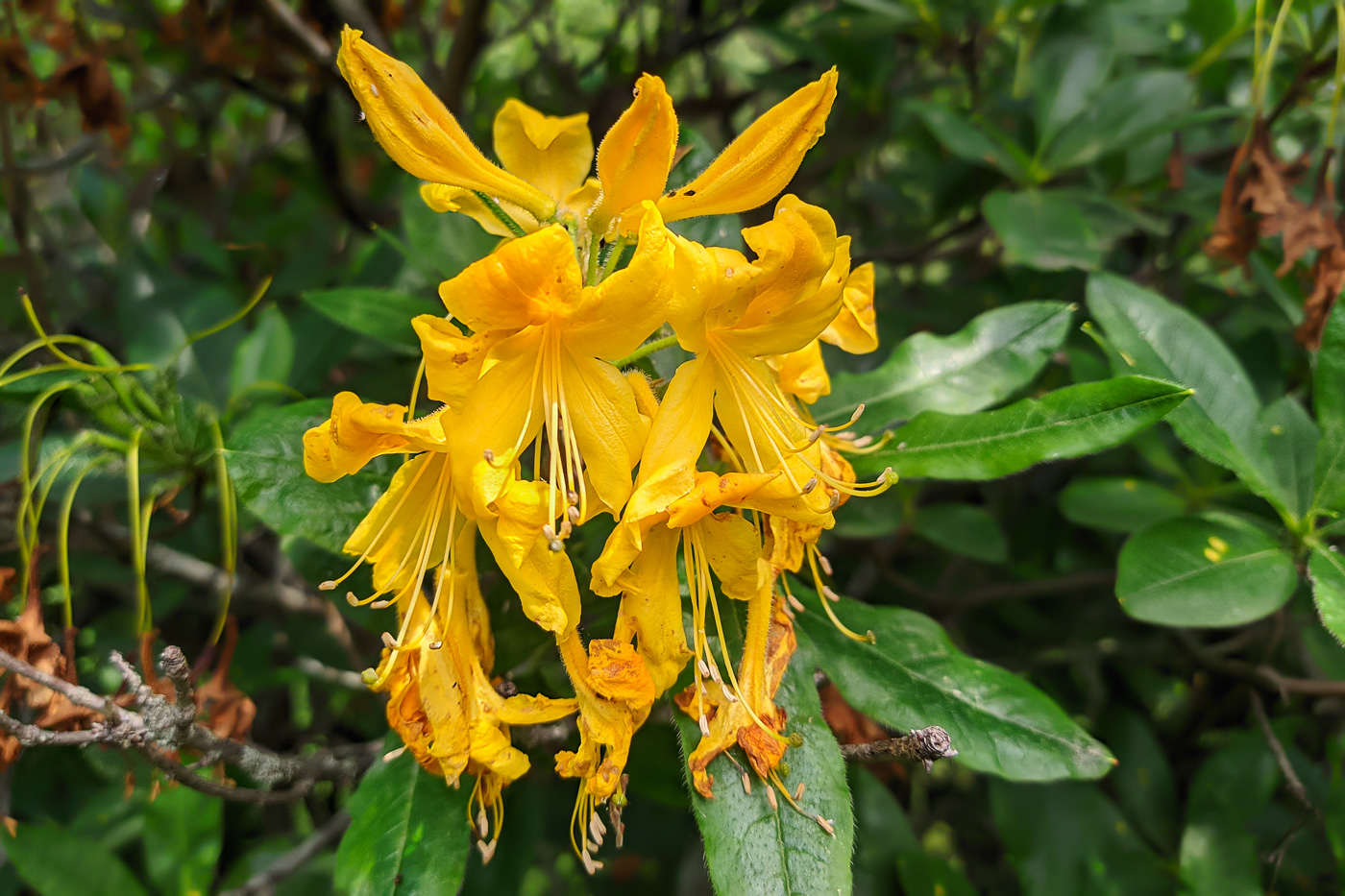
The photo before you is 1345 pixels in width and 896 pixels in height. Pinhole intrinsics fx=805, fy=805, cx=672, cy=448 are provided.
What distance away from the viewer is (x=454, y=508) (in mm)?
951

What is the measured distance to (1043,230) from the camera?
4.91 feet

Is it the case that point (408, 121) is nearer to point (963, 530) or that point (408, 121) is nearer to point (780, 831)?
point (780, 831)

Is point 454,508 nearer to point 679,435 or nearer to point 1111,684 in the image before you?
point 679,435

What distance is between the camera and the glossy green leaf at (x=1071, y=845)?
1.45 metres

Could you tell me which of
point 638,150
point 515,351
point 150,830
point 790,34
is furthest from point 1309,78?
point 150,830

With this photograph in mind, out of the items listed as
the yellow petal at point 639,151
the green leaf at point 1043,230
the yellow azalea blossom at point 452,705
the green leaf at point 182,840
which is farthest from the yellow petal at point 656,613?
the green leaf at point 182,840

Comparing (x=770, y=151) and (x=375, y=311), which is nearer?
(x=770, y=151)

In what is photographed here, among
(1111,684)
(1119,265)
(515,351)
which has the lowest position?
(1111,684)

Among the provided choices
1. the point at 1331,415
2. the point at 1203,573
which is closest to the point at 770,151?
the point at 1203,573

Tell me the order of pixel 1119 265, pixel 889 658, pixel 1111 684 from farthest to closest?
pixel 1119 265 < pixel 1111 684 < pixel 889 658

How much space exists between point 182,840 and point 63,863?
17cm

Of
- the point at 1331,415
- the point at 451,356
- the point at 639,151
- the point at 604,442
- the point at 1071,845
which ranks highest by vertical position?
the point at 639,151

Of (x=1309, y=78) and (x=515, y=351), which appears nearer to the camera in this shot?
(x=515, y=351)

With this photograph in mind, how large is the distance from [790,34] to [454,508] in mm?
1612
